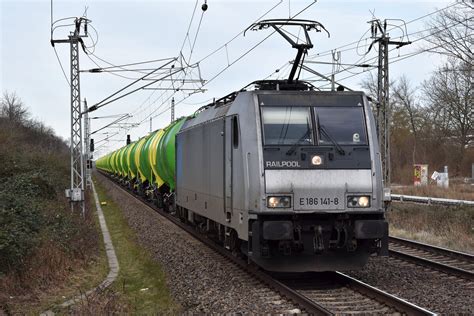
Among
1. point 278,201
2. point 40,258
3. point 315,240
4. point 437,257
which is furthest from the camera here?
point 437,257

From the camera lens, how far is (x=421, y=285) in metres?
9.37

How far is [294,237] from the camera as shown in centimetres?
909

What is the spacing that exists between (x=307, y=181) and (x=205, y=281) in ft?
8.02

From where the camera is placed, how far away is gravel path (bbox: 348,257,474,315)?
792 centimetres

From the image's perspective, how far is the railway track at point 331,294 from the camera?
755 centimetres

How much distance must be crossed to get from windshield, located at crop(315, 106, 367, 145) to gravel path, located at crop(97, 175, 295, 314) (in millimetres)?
2609

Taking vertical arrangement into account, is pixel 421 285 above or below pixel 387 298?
below

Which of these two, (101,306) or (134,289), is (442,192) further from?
(101,306)

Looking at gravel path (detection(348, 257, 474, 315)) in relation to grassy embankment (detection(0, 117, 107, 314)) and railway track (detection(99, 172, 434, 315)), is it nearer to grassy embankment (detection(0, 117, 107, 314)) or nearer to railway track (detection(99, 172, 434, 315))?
railway track (detection(99, 172, 434, 315))

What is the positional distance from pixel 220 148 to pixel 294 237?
281 cm

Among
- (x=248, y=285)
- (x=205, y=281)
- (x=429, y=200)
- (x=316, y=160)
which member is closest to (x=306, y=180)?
(x=316, y=160)

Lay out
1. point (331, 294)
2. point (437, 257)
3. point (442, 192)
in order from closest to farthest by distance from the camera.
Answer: point (331, 294) → point (437, 257) → point (442, 192)

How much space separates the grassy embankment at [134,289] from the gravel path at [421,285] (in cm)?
332

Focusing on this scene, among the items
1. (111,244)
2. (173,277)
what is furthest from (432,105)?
(173,277)
